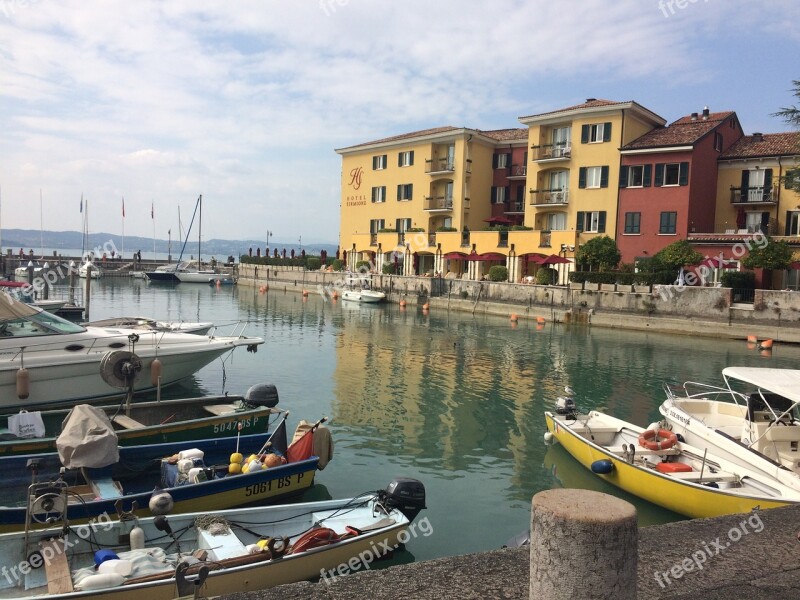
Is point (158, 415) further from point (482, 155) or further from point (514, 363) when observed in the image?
point (482, 155)

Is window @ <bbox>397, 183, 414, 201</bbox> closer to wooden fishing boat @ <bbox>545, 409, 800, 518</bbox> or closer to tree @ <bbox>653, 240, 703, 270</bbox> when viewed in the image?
tree @ <bbox>653, 240, 703, 270</bbox>

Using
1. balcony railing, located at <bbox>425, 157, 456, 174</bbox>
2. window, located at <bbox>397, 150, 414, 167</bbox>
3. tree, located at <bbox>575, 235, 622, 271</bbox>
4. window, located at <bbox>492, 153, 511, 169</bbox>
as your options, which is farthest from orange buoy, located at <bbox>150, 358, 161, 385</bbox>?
window, located at <bbox>397, 150, 414, 167</bbox>

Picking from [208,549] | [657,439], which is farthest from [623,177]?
[208,549]

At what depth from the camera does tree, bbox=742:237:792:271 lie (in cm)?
3731

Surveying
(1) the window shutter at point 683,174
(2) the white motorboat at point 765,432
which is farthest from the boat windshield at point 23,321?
(1) the window shutter at point 683,174

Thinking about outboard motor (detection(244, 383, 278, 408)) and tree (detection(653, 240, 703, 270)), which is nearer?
outboard motor (detection(244, 383, 278, 408))

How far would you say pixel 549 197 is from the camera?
5203 centimetres

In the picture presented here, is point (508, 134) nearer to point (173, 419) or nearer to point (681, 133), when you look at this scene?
point (681, 133)

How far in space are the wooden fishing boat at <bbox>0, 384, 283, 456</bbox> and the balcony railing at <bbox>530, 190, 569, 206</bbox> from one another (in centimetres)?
3989

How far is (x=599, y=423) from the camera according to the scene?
1512cm

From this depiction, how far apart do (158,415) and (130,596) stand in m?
8.25

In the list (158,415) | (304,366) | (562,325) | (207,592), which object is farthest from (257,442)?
(562,325)

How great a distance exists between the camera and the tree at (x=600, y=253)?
44.1m

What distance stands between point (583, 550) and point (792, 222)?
46.9 meters
